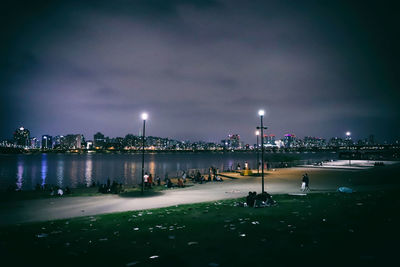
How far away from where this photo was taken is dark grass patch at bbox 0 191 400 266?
8.23 metres

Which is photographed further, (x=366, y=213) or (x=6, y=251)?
(x=366, y=213)

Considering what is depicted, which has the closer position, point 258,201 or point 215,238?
point 215,238

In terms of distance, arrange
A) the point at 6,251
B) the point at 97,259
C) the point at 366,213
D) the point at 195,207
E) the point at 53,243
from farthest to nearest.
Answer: the point at 195,207, the point at 366,213, the point at 53,243, the point at 6,251, the point at 97,259

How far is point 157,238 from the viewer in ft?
34.4

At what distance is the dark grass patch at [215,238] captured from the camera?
27.0ft

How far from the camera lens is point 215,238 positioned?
33.8ft

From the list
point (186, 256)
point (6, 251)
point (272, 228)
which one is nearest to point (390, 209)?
point (272, 228)

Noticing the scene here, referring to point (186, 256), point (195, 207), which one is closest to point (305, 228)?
point (186, 256)

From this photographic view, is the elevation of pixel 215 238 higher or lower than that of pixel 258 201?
lower

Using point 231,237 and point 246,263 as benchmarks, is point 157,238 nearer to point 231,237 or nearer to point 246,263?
point 231,237

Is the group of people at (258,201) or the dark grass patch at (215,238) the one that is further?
the group of people at (258,201)

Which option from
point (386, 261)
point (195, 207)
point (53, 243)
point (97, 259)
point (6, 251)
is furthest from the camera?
point (195, 207)

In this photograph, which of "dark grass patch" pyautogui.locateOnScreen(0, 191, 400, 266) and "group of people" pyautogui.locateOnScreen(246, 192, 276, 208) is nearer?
"dark grass patch" pyautogui.locateOnScreen(0, 191, 400, 266)

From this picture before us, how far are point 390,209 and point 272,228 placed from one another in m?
7.83
